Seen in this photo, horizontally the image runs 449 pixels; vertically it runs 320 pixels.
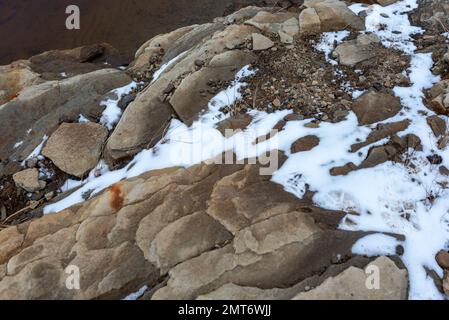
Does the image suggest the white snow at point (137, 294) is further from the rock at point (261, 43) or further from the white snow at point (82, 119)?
the rock at point (261, 43)

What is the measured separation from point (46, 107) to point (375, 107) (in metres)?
4.85

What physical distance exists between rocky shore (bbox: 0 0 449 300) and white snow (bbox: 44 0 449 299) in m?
0.02

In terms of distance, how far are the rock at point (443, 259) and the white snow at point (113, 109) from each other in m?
4.38

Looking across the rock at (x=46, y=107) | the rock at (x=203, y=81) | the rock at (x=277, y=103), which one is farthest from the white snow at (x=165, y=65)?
the rock at (x=277, y=103)

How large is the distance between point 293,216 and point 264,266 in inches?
23.2

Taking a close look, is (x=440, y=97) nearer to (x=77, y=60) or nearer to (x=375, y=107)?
(x=375, y=107)

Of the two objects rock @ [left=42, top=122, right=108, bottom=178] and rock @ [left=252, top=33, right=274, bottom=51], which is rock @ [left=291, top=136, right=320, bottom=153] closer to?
rock @ [left=252, top=33, right=274, bottom=51]

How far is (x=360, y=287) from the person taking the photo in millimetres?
3203

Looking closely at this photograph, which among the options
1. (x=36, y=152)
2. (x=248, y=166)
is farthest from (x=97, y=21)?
(x=248, y=166)

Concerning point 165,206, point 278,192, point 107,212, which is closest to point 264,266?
point 278,192

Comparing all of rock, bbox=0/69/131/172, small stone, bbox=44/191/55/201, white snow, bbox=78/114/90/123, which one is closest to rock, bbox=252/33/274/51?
rock, bbox=0/69/131/172

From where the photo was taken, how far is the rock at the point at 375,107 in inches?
189

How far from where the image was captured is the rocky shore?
353cm

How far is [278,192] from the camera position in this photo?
4059 mm
